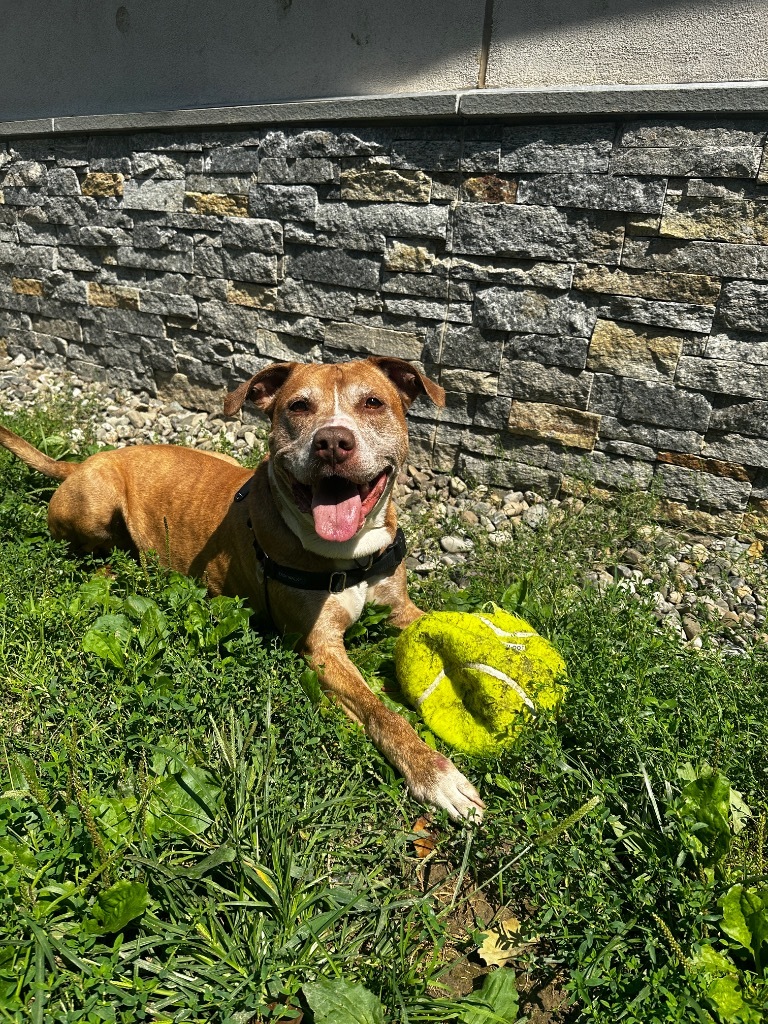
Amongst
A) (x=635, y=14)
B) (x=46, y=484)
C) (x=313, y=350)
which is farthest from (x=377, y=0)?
(x=46, y=484)

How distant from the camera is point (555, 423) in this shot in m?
4.68

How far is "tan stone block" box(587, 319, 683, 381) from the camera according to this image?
4.24 m

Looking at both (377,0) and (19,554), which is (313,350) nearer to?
(377,0)

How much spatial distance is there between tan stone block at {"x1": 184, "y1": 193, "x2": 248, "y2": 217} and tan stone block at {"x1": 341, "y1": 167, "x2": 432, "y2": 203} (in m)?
0.95

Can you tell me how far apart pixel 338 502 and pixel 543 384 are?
2.09m

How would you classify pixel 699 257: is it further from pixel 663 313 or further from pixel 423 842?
pixel 423 842

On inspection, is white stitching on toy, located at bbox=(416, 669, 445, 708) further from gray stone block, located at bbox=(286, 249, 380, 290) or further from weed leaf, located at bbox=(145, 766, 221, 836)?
gray stone block, located at bbox=(286, 249, 380, 290)

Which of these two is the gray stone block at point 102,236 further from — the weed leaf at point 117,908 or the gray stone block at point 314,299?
the weed leaf at point 117,908

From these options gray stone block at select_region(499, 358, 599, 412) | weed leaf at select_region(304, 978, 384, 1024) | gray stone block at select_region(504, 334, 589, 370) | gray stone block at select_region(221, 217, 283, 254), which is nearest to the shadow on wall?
gray stone block at select_region(221, 217, 283, 254)

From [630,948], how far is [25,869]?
170cm

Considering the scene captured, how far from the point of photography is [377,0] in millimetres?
4574

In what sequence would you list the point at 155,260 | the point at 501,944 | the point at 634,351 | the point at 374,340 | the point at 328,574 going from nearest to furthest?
1. the point at 501,944
2. the point at 328,574
3. the point at 634,351
4. the point at 374,340
5. the point at 155,260

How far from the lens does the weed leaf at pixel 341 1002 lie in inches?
73.5

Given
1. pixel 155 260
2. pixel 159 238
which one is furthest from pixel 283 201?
pixel 155 260
